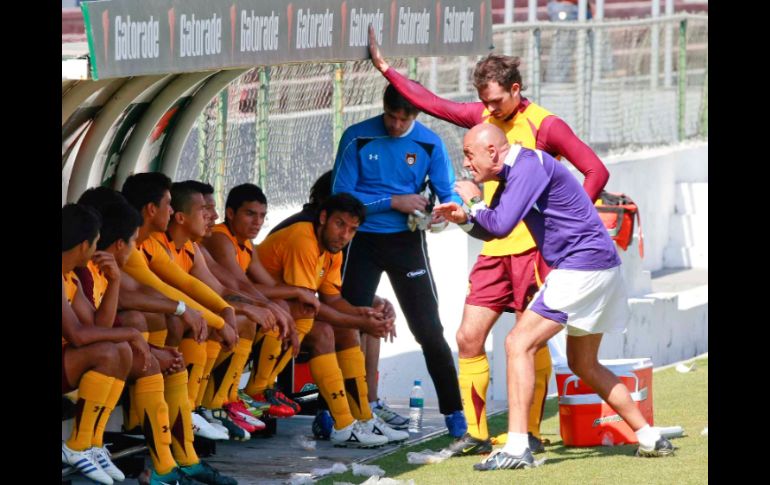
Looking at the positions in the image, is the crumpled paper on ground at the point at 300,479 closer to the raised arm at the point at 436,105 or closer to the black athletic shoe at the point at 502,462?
the black athletic shoe at the point at 502,462

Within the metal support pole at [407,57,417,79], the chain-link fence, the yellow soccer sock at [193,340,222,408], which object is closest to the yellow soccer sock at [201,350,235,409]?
the yellow soccer sock at [193,340,222,408]

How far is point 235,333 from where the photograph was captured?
23.5 ft

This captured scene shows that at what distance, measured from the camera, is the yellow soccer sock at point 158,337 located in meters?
6.73

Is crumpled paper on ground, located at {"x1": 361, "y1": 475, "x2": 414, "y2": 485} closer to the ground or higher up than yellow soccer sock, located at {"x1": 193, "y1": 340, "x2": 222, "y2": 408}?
closer to the ground

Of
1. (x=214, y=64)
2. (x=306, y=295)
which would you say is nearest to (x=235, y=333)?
(x=306, y=295)

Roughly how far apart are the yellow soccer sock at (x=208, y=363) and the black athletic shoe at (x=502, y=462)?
130cm

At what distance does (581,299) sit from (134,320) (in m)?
2.00

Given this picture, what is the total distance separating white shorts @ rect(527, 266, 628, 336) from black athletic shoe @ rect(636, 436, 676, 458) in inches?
25.2

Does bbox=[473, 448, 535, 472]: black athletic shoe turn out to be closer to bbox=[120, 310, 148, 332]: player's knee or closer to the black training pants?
the black training pants

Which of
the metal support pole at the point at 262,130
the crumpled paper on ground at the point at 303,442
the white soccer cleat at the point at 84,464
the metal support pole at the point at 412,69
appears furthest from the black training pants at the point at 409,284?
the metal support pole at the point at 412,69

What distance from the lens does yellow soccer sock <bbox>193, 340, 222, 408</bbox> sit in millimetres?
7184

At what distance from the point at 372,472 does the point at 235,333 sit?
35.4 inches

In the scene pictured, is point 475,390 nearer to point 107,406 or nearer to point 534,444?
point 534,444

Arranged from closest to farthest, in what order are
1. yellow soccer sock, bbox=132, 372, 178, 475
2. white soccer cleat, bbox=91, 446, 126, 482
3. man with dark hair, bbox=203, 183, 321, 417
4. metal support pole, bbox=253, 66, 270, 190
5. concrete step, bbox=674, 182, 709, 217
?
white soccer cleat, bbox=91, 446, 126, 482, yellow soccer sock, bbox=132, 372, 178, 475, man with dark hair, bbox=203, 183, 321, 417, metal support pole, bbox=253, 66, 270, 190, concrete step, bbox=674, 182, 709, 217
